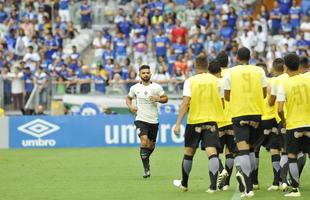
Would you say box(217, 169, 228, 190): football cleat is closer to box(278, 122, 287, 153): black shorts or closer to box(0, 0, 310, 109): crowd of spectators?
box(278, 122, 287, 153): black shorts

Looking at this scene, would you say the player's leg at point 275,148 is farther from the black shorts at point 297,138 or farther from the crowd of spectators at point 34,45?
the crowd of spectators at point 34,45

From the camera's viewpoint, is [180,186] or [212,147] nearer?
[212,147]

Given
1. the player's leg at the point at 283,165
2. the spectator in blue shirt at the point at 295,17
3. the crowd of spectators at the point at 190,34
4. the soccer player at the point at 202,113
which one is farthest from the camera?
the spectator in blue shirt at the point at 295,17

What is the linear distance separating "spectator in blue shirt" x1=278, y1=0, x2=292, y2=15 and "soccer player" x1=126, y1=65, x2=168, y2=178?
20.8 meters

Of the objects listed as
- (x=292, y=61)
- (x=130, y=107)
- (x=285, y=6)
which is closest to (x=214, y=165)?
(x=292, y=61)

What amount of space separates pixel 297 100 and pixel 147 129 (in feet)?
17.4

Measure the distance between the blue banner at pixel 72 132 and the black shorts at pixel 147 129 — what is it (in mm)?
11315

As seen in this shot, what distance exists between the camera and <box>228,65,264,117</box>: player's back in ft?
53.0

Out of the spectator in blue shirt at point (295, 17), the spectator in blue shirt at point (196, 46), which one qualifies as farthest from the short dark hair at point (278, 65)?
the spectator in blue shirt at point (295, 17)

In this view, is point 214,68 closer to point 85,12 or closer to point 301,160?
point 301,160

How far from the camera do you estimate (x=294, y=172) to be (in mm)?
15812

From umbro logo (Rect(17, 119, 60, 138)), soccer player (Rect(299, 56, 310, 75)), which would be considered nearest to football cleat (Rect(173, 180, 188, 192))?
soccer player (Rect(299, 56, 310, 75))

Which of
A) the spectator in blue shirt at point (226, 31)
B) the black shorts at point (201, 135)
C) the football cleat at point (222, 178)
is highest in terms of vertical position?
the spectator in blue shirt at point (226, 31)

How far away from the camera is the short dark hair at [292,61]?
15.9m
